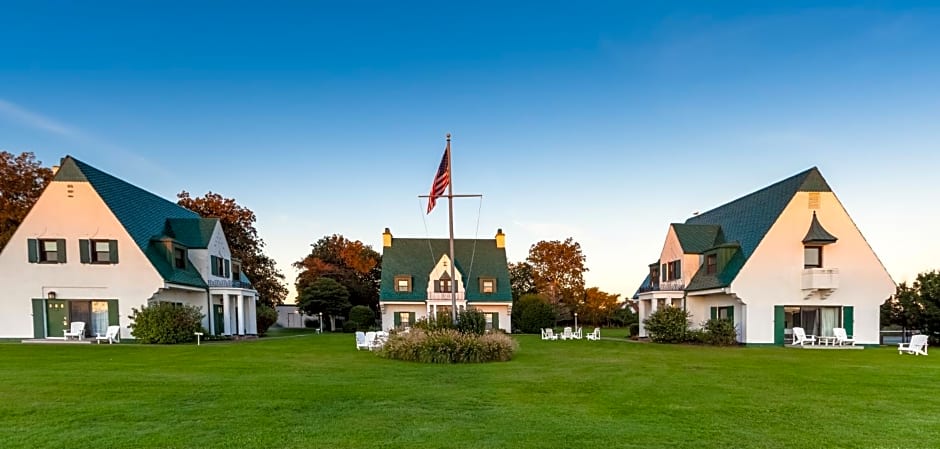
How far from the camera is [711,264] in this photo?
27688 millimetres

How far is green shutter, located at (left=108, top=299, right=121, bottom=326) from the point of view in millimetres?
24359

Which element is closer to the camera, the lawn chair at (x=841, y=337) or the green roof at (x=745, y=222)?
the lawn chair at (x=841, y=337)

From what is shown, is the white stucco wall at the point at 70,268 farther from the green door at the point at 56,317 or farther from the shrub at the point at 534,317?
the shrub at the point at 534,317

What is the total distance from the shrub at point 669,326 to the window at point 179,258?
2566cm

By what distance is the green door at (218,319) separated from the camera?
29.2 metres

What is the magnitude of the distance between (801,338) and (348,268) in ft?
123

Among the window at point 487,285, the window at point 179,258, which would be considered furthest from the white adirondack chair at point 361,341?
the window at point 487,285

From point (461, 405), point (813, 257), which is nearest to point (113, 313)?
point (461, 405)

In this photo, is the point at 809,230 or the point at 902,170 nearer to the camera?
the point at 902,170

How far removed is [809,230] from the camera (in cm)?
2434

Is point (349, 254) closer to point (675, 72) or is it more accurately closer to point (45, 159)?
point (45, 159)

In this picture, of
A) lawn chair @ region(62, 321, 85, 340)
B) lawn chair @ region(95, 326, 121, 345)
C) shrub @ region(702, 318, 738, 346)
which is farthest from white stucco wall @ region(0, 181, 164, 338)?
shrub @ region(702, 318, 738, 346)

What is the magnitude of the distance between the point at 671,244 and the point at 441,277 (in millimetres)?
15475

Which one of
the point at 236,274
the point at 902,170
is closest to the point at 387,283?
the point at 236,274
